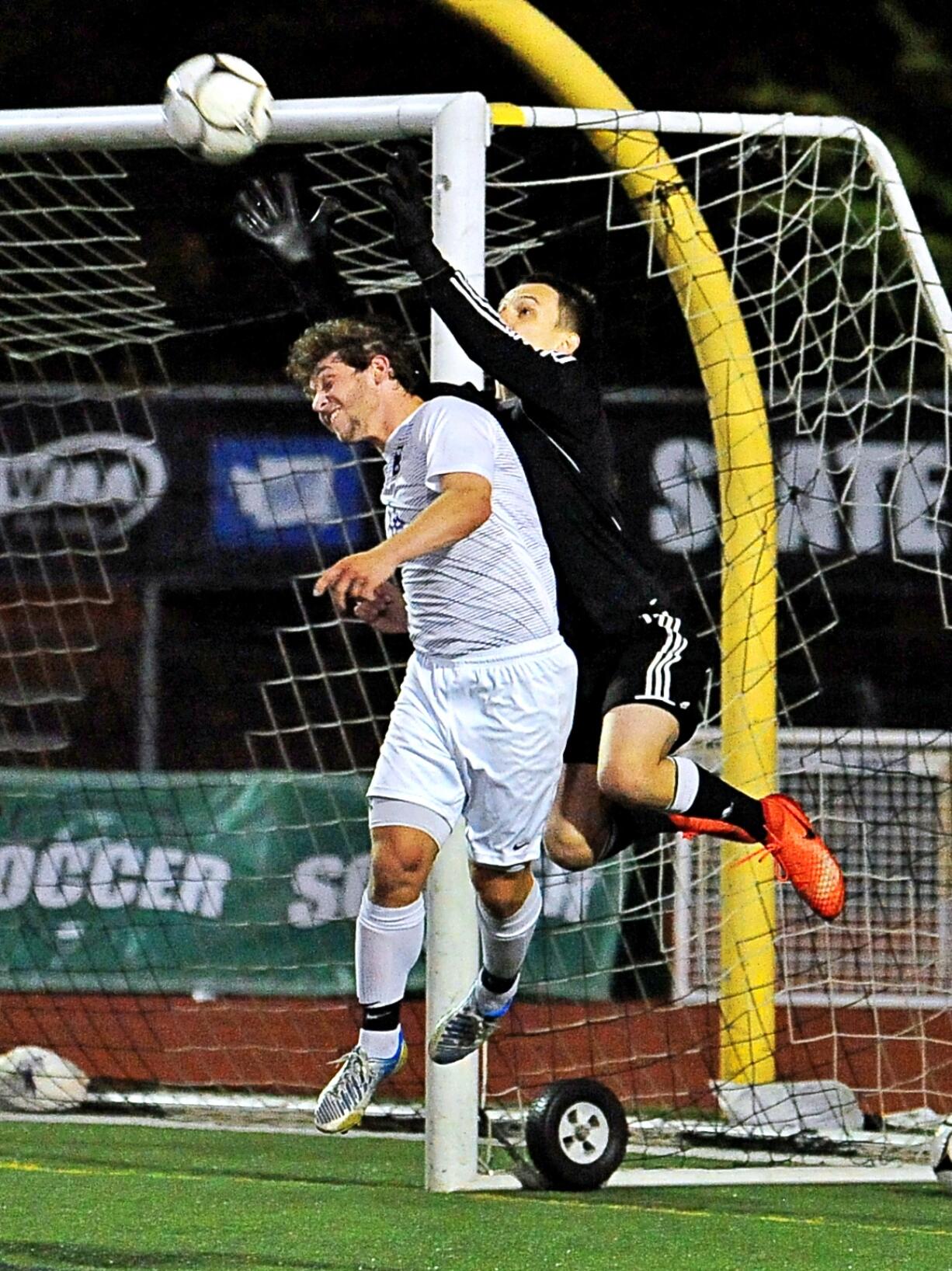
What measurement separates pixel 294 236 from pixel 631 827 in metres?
1.78

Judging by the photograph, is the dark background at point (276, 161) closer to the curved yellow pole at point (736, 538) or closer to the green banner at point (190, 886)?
the green banner at point (190, 886)

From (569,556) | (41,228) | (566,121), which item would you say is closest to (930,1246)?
(569,556)

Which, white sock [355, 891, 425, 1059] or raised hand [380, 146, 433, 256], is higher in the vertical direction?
raised hand [380, 146, 433, 256]

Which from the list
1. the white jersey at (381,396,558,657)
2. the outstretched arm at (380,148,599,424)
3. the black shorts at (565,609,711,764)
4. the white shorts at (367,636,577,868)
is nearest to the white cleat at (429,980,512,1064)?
the white shorts at (367,636,577,868)

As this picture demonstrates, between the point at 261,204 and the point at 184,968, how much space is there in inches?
150

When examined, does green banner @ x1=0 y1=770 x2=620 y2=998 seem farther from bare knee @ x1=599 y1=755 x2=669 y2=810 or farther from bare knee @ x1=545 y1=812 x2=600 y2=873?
bare knee @ x1=599 y1=755 x2=669 y2=810

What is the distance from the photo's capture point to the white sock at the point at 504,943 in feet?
18.4

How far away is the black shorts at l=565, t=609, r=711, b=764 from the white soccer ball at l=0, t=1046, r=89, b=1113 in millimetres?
3005

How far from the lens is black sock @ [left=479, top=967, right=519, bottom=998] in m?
5.65

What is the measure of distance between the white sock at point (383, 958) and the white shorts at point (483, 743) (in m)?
0.25

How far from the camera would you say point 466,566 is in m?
5.44

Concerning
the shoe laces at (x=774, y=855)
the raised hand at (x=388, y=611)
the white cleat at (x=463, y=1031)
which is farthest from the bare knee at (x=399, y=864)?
the shoe laces at (x=774, y=855)

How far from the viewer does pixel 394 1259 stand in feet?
17.6

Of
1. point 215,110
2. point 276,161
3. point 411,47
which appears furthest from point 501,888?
point 411,47
